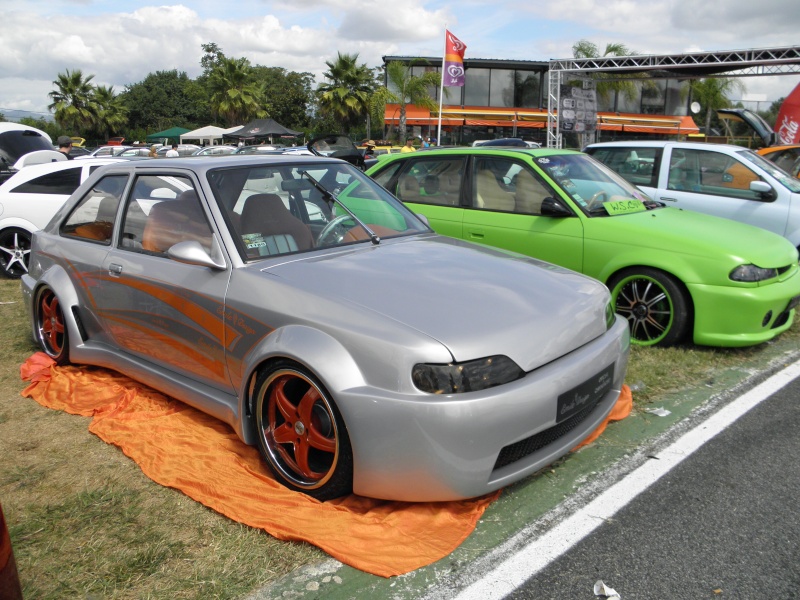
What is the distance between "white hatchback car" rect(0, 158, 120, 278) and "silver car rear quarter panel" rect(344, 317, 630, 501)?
6868 millimetres

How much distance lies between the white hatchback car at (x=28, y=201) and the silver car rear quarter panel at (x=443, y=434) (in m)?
6.87

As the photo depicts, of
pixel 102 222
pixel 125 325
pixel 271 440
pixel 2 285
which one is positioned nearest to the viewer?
pixel 271 440

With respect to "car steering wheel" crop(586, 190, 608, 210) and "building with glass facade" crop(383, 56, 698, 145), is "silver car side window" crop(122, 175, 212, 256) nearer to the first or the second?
"car steering wheel" crop(586, 190, 608, 210)

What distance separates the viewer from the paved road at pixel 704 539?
2.43 m

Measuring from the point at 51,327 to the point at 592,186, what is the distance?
177 inches

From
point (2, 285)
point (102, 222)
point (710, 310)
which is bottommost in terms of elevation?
point (2, 285)

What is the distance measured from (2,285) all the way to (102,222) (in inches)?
185

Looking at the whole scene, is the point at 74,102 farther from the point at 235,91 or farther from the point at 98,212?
the point at 98,212

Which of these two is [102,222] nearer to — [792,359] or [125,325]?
[125,325]

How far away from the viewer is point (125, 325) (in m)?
4.02

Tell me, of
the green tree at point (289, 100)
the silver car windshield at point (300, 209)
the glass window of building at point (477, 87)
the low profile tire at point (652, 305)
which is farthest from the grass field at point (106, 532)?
the green tree at point (289, 100)

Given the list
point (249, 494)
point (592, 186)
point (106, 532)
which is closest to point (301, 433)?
point (249, 494)

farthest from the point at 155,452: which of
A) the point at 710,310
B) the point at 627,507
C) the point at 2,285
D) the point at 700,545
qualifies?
the point at 2,285

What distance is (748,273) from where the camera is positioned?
16.0 ft
